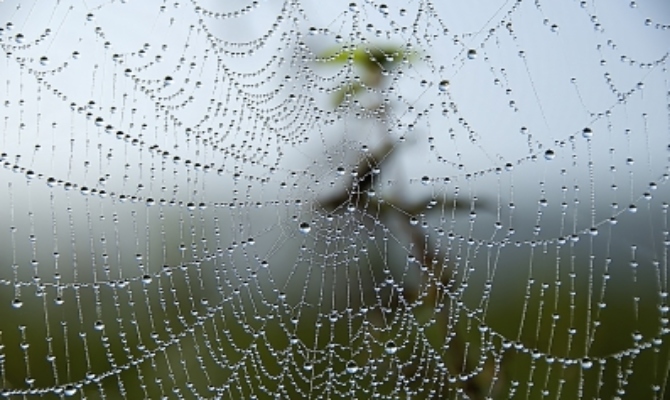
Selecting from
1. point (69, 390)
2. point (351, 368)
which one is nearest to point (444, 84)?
point (351, 368)

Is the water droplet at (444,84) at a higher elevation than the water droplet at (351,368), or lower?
higher

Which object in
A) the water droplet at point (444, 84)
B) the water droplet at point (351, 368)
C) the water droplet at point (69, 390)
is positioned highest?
the water droplet at point (444, 84)

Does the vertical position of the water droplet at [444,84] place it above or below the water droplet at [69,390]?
above

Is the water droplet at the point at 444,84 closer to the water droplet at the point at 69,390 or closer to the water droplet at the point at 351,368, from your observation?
the water droplet at the point at 351,368

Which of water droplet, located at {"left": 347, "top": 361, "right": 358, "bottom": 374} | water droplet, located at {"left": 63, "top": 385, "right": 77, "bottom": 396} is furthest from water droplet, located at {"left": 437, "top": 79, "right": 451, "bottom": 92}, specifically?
water droplet, located at {"left": 63, "top": 385, "right": 77, "bottom": 396}

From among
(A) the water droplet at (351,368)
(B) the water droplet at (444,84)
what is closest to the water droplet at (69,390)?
(A) the water droplet at (351,368)

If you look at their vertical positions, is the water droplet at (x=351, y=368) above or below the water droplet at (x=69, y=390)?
above

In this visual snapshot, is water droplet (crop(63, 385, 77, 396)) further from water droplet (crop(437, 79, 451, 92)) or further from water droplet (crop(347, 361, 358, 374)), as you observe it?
water droplet (crop(437, 79, 451, 92))

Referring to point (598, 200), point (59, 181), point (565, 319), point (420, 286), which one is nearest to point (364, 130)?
point (420, 286)

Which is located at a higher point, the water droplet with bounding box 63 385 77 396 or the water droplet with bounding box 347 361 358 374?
the water droplet with bounding box 347 361 358 374

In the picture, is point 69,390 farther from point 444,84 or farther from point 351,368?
point 444,84

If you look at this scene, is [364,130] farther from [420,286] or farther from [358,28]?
[420,286]
